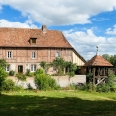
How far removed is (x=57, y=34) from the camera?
155ft

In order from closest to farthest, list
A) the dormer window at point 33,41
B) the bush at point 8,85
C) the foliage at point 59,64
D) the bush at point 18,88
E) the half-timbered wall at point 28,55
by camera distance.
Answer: the bush at point 8,85
the bush at point 18,88
the half-timbered wall at point 28,55
the foliage at point 59,64
the dormer window at point 33,41

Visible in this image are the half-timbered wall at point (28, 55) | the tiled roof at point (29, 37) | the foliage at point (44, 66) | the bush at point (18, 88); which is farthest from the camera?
the foliage at point (44, 66)

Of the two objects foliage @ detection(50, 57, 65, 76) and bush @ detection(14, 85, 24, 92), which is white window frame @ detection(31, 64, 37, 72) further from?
bush @ detection(14, 85, 24, 92)

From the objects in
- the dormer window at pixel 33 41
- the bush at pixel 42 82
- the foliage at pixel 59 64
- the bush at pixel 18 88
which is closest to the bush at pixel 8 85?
the bush at pixel 18 88

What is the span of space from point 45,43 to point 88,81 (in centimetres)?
1914

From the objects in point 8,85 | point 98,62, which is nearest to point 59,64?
point 98,62

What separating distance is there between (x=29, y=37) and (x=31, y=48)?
2.40 m

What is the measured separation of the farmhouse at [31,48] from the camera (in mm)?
43375

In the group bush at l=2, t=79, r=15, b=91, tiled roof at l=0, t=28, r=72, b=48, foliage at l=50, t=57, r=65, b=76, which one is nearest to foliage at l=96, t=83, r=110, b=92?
bush at l=2, t=79, r=15, b=91

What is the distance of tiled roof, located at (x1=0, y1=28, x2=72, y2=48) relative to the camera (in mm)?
43603

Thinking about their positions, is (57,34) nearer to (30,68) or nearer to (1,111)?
(30,68)

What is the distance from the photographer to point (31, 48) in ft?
145

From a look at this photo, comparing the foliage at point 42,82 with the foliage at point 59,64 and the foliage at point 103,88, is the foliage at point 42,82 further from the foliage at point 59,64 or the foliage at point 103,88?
the foliage at point 59,64

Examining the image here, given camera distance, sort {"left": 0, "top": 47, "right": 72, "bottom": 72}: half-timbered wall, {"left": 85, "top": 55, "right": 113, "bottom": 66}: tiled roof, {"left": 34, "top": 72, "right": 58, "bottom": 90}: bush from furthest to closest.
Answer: {"left": 0, "top": 47, "right": 72, "bottom": 72}: half-timbered wall
{"left": 85, "top": 55, "right": 113, "bottom": 66}: tiled roof
{"left": 34, "top": 72, "right": 58, "bottom": 90}: bush
